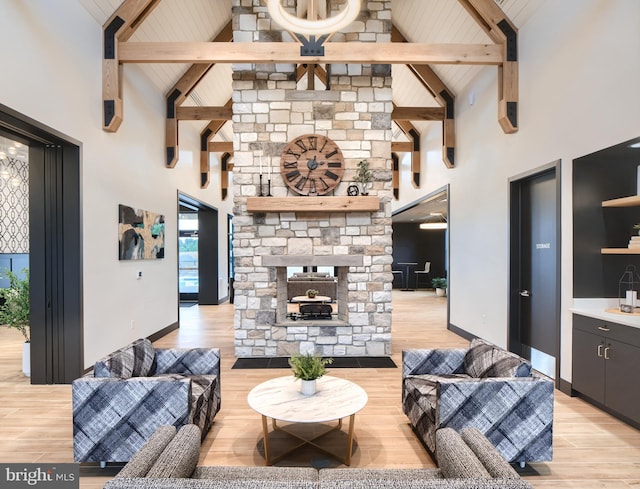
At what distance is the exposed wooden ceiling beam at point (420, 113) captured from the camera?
695cm

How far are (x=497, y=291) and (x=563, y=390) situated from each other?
1.65m

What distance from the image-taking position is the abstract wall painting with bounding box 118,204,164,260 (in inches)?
197

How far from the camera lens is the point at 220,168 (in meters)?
10.2

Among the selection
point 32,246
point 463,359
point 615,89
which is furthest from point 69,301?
point 615,89

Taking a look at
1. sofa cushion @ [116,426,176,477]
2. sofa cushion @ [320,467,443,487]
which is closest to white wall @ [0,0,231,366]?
sofa cushion @ [116,426,176,477]

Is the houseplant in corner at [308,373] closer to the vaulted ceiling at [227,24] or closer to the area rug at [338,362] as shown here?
the area rug at [338,362]

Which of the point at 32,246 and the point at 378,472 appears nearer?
the point at 378,472

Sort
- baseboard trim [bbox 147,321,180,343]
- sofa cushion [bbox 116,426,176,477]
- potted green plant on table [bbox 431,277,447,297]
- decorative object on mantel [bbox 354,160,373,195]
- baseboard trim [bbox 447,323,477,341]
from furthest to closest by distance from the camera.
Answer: potted green plant on table [bbox 431,277,447,297] < baseboard trim [bbox 447,323,477,341] < baseboard trim [bbox 147,321,180,343] < decorative object on mantel [bbox 354,160,373,195] < sofa cushion [bbox 116,426,176,477]

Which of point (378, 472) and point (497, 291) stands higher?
point (497, 291)

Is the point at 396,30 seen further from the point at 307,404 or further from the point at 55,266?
the point at 307,404

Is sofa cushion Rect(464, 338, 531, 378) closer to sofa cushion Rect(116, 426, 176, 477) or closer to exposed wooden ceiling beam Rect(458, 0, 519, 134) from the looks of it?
sofa cushion Rect(116, 426, 176, 477)

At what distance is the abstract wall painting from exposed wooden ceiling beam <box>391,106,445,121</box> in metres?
4.65

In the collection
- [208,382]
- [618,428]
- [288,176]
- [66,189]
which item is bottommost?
[618,428]

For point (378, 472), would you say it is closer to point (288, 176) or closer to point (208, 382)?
point (208, 382)
